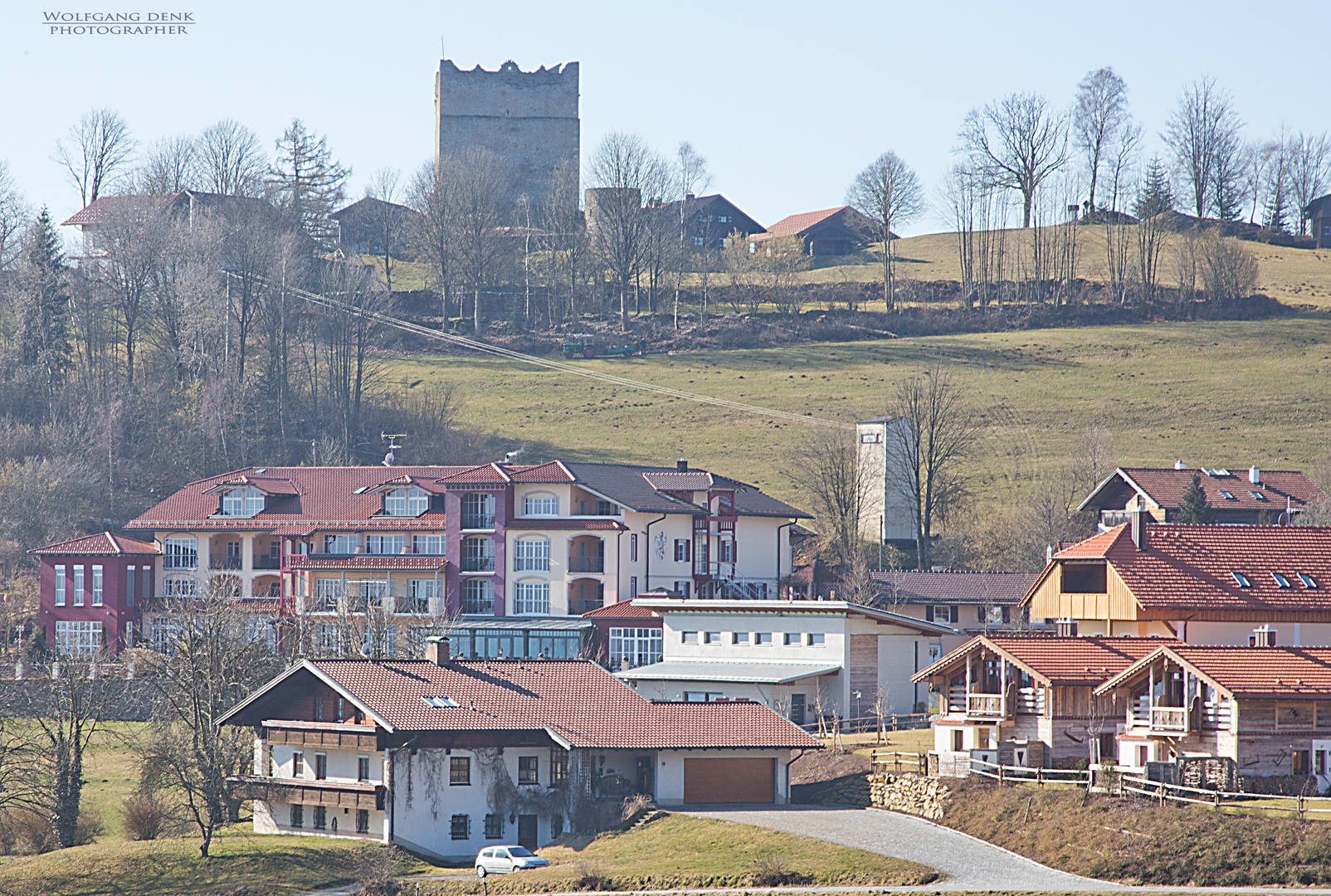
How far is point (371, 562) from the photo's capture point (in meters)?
74.2

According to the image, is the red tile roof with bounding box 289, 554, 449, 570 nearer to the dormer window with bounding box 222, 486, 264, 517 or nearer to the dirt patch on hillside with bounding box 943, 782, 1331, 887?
the dormer window with bounding box 222, 486, 264, 517

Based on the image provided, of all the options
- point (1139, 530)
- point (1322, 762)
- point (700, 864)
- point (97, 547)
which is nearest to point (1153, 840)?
point (1322, 762)

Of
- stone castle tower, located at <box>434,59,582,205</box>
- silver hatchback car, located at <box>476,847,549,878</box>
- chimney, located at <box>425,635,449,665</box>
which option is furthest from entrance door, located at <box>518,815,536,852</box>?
stone castle tower, located at <box>434,59,582,205</box>

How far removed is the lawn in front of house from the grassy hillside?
1792 inches

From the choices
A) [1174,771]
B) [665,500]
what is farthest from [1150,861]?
[665,500]

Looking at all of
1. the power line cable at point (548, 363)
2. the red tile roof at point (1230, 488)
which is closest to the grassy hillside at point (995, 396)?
the power line cable at point (548, 363)

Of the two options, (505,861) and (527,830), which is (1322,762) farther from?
(527,830)

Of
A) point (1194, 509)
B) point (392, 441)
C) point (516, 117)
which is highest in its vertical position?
point (516, 117)

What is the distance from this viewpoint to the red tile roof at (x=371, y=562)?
7331 cm

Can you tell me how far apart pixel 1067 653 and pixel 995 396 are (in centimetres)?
5631

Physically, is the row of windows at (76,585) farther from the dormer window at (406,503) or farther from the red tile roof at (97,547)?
the dormer window at (406,503)

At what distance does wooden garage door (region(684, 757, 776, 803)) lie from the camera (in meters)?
47.7

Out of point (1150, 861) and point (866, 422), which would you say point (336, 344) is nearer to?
point (866, 422)

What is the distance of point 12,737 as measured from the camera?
51.4 metres
